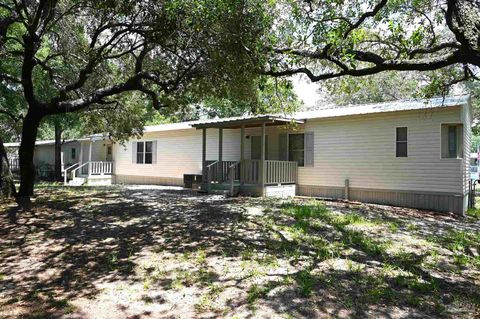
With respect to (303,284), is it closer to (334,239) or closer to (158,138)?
(334,239)

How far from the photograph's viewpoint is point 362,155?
13.6 m

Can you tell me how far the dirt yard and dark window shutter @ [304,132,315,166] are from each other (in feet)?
17.6

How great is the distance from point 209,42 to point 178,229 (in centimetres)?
397

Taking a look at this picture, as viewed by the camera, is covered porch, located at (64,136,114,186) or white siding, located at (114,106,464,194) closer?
white siding, located at (114,106,464,194)

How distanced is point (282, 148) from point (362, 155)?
3480 mm

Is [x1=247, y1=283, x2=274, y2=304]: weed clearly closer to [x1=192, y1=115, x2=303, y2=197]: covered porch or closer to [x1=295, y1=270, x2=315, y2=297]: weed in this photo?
[x1=295, y1=270, x2=315, y2=297]: weed

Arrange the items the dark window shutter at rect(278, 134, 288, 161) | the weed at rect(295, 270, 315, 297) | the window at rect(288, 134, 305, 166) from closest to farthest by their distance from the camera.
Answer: the weed at rect(295, 270, 315, 297)
the window at rect(288, 134, 305, 166)
the dark window shutter at rect(278, 134, 288, 161)

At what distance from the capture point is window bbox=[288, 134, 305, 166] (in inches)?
604

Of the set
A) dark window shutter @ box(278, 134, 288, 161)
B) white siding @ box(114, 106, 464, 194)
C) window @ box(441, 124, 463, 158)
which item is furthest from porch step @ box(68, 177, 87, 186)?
window @ box(441, 124, 463, 158)

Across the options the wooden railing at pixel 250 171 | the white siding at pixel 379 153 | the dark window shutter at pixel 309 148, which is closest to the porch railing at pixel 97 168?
the white siding at pixel 379 153

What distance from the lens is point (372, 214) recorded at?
33.6 feet

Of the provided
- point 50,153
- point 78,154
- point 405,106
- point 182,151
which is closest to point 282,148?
point 405,106

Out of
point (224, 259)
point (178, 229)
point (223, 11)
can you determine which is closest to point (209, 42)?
point (223, 11)

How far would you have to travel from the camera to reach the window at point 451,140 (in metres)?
12.0
